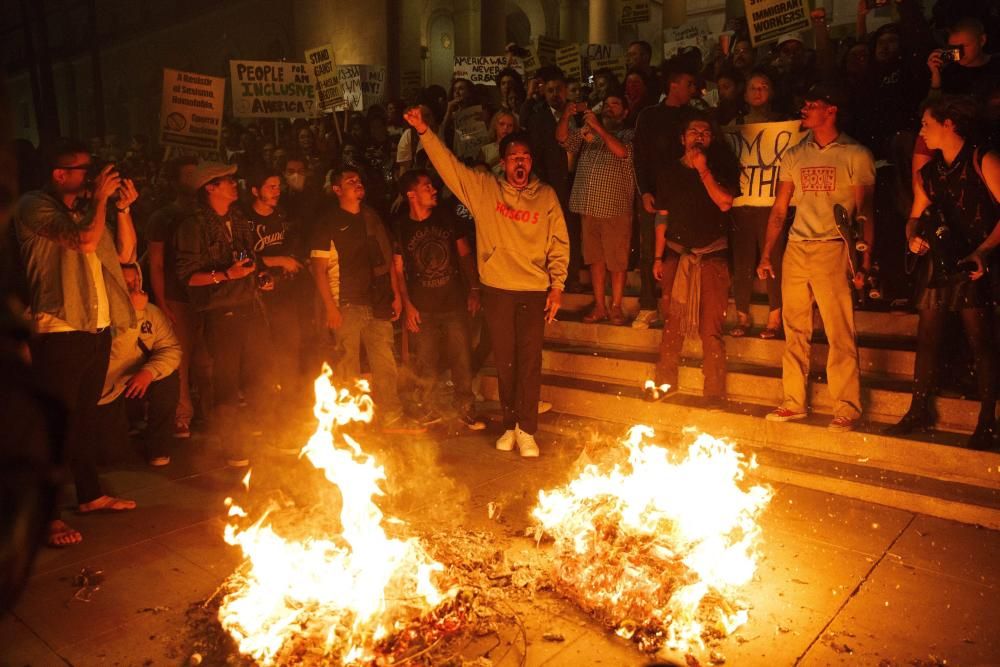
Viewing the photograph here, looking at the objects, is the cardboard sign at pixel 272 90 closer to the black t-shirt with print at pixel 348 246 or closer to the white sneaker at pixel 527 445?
the black t-shirt with print at pixel 348 246

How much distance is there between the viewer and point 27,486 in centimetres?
116

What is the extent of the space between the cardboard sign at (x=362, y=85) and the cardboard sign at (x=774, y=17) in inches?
328

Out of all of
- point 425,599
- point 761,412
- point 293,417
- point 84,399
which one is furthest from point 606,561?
point 293,417

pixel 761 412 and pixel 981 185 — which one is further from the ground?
pixel 981 185

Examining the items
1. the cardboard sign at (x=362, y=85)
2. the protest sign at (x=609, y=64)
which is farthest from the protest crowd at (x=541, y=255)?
the cardboard sign at (x=362, y=85)

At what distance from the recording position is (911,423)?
5645 millimetres

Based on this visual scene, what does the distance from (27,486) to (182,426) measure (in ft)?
21.3

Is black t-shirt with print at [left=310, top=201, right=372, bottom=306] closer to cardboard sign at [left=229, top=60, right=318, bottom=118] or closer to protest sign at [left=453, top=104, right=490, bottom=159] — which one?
protest sign at [left=453, top=104, right=490, bottom=159]

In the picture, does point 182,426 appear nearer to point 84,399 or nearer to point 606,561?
point 84,399

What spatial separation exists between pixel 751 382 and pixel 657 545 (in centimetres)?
317

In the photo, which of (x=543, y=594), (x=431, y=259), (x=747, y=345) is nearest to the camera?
(x=543, y=594)

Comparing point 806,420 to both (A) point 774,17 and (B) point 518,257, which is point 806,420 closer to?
(B) point 518,257

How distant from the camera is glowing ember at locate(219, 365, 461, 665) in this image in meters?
3.37

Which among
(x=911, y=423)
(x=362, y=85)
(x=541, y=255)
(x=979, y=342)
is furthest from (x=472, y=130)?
(x=979, y=342)
